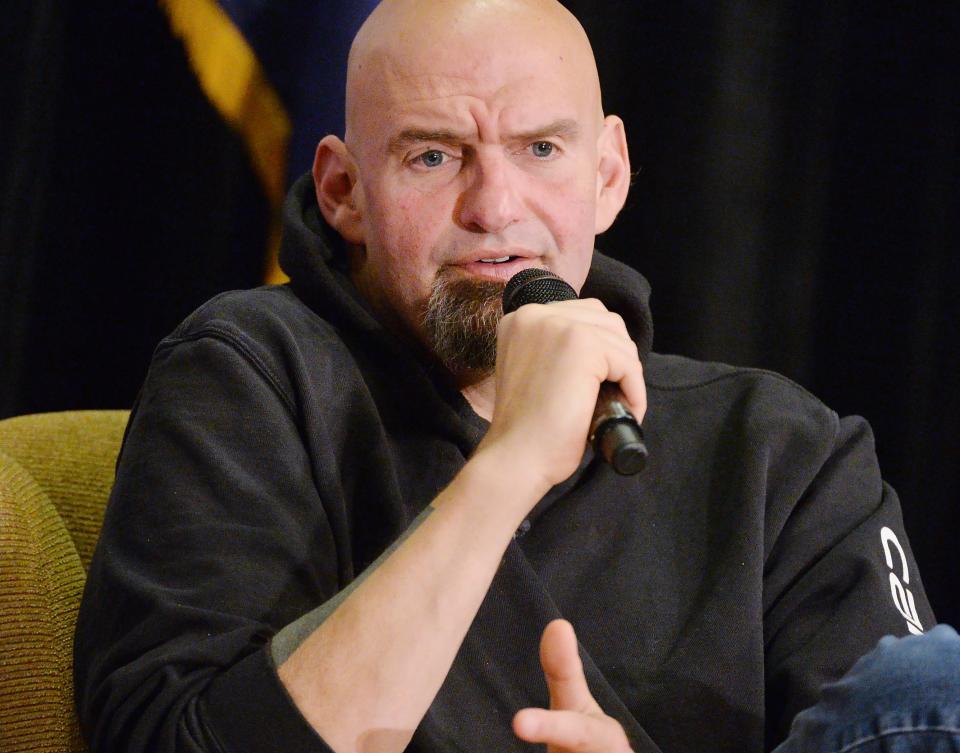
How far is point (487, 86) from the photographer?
1.25 metres

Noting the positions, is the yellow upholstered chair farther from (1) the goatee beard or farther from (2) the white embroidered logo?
(2) the white embroidered logo

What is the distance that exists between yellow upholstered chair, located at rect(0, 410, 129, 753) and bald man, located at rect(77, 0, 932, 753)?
0.05m

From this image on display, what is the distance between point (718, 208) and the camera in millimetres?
1900

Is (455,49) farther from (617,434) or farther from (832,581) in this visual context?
(832,581)

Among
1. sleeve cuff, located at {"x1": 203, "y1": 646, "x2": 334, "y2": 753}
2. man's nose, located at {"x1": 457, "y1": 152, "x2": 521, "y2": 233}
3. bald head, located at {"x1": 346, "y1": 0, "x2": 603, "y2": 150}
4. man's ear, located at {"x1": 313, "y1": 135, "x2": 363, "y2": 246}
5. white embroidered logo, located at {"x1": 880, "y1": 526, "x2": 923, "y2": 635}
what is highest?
bald head, located at {"x1": 346, "y1": 0, "x2": 603, "y2": 150}

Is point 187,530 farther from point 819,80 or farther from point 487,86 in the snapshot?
point 819,80

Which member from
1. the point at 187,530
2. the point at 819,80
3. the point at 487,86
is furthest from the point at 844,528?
the point at 819,80

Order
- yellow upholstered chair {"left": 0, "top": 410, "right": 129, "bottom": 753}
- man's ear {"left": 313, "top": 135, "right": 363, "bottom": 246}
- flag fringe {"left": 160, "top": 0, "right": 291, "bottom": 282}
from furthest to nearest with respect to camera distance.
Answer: flag fringe {"left": 160, "top": 0, "right": 291, "bottom": 282} < man's ear {"left": 313, "top": 135, "right": 363, "bottom": 246} < yellow upholstered chair {"left": 0, "top": 410, "right": 129, "bottom": 753}

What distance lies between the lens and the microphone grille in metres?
1.08

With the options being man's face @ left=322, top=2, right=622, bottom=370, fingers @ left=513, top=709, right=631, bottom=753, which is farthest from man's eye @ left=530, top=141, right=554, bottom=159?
fingers @ left=513, top=709, right=631, bottom=753

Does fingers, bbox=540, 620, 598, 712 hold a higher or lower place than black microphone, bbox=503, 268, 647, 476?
lower

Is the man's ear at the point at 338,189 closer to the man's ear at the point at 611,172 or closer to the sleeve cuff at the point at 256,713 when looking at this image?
the man's ear at the point at 611,172

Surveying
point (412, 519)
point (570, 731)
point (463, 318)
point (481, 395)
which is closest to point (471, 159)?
point (463, 318)

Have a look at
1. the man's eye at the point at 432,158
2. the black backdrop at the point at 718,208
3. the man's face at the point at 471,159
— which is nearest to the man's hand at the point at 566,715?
the man's face at the point at 471,159
